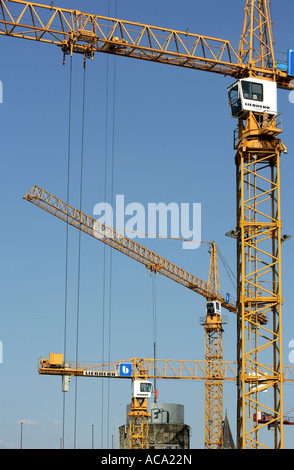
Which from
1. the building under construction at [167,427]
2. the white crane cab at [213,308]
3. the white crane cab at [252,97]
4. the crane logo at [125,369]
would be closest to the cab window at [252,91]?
the white crane cab at [252,97]

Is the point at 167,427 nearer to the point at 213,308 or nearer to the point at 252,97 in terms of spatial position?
the point at 213,308

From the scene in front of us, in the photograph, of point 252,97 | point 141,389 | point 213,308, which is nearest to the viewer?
point 252,97

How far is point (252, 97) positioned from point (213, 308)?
3409 inches

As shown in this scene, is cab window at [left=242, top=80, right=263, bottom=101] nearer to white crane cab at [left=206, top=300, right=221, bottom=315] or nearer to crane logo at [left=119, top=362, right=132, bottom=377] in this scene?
crane logo at [left=119, top=362, right=132, bottom=377]

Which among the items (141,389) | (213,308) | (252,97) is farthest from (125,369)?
(252,97)

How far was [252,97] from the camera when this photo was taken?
67438 mm

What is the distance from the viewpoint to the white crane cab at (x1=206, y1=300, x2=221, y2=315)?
494ft

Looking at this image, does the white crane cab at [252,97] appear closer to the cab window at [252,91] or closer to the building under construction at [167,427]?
the cab window at [252,91]

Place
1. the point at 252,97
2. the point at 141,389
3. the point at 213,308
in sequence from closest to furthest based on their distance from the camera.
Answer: the point at 252,97 → the point at 141,389 → the point at 213,308

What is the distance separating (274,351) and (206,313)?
285ft
